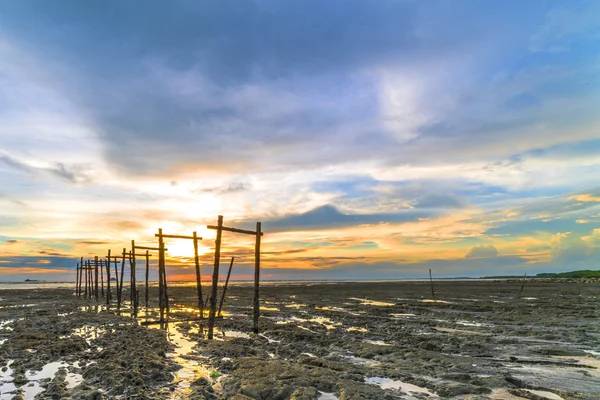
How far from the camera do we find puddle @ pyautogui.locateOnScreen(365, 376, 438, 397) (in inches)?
304

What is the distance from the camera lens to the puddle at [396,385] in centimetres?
771

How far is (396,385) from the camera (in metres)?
8.13

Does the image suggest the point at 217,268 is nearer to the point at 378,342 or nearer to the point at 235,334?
the point at 235,334

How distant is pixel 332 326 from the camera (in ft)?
57.2

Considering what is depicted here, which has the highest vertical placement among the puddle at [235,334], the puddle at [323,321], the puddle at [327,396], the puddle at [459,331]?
the puddle at [327,396]

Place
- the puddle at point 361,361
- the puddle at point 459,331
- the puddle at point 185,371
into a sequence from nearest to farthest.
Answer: the puddle at point 185,371 → the puddle at point 361,361 → the puddle at point 459,331

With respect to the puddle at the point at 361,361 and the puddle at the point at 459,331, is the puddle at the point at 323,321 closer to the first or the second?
the puddle at the point at 459,331

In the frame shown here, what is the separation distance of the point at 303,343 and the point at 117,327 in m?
10.5

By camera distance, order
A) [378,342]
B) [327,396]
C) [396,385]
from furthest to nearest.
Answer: [378,342] < [396,385] < [327,396]

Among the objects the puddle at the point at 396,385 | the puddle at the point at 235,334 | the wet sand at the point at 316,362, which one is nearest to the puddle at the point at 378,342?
the wet sand at the point at 316,362

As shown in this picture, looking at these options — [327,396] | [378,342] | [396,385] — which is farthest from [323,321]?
[327,396]

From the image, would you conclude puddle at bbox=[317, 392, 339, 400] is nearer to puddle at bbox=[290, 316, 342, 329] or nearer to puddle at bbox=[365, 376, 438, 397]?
puddle at bbox=[365, 376, 438, 397]

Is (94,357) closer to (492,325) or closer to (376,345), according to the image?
(376,345)

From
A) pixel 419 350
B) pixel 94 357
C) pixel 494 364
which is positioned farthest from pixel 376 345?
pixel 94 357
